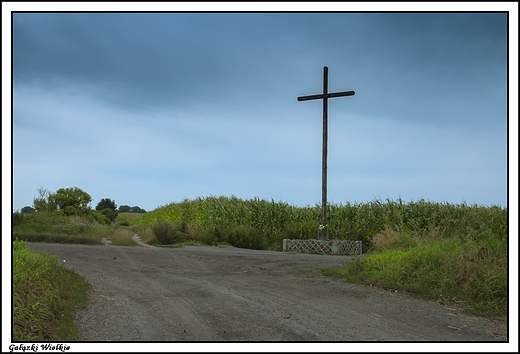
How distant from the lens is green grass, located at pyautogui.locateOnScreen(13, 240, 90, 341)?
206 inches

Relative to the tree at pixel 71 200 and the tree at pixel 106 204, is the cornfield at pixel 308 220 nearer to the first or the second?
the tree at pixel 71 200

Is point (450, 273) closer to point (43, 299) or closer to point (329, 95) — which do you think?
point (43, 299)

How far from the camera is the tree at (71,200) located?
113 feet

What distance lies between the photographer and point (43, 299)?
6211 millimetres

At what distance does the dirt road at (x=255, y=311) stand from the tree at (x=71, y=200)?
84.0 ft

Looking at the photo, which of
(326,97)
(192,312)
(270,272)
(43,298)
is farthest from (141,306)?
(326,97)

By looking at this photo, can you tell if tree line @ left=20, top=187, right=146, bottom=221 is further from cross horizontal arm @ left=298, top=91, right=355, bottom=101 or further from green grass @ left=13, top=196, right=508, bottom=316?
cross horizontal arm @ left=298, top=91, right=355, bottom=101

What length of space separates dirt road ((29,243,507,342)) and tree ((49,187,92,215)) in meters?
25.6

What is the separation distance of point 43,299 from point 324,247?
1276 cm

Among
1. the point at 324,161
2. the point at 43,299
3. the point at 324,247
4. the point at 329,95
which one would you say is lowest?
the point at 324,247

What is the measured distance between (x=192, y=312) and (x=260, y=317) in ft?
3.45

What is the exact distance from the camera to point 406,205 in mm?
21906

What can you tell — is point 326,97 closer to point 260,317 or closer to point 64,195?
→ point 260,317

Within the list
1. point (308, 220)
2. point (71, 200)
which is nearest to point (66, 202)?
point (71, 200)
